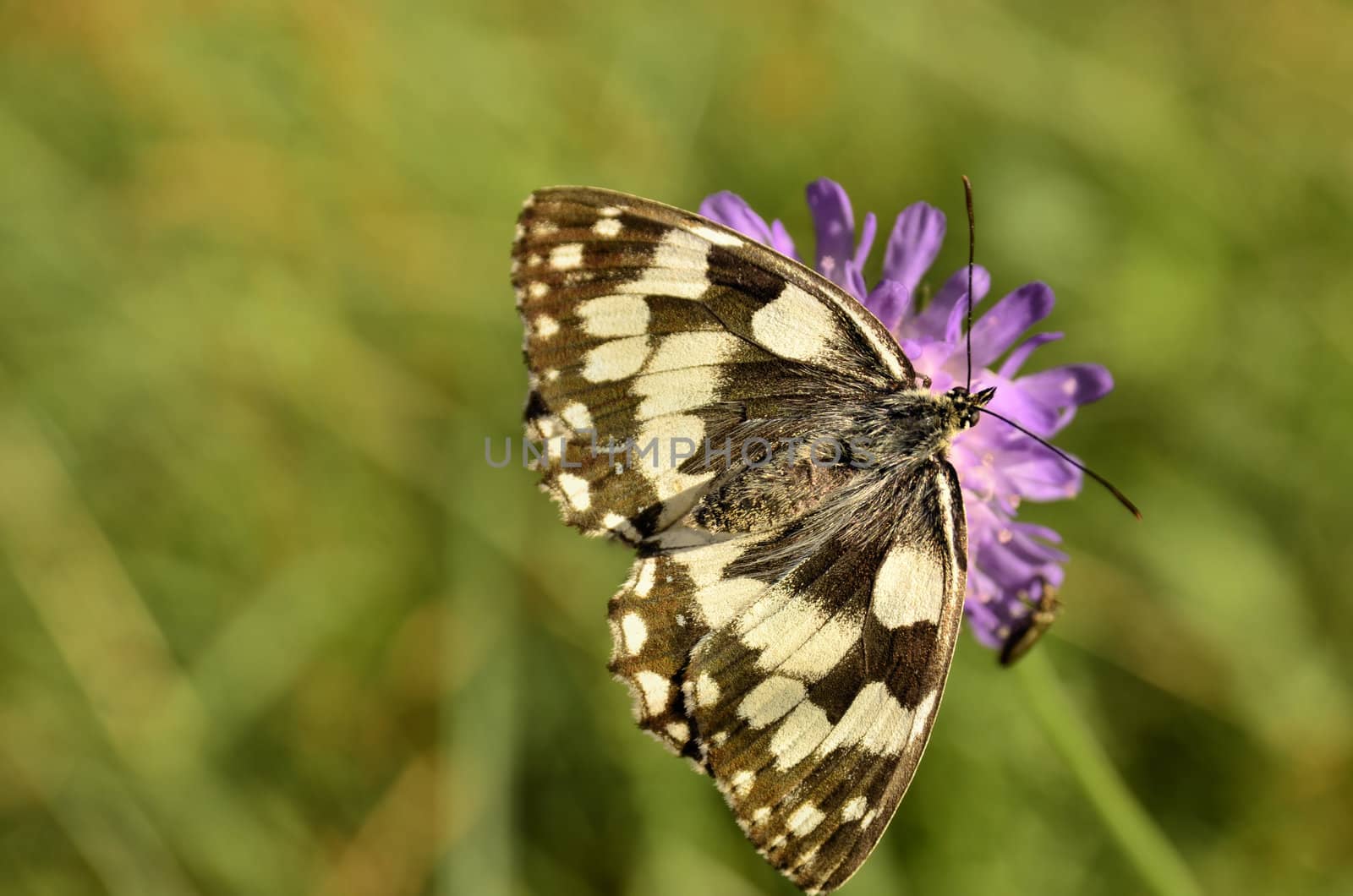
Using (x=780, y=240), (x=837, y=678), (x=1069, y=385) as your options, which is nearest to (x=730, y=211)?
(x=780, y=240)

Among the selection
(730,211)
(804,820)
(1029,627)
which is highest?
(730,211)

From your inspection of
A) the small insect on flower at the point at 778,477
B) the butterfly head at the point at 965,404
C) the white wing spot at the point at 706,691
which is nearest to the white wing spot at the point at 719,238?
the small insect on flower at the point at 778,477

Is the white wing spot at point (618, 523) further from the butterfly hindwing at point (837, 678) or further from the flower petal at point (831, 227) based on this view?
the flower petal at point (831, 227)

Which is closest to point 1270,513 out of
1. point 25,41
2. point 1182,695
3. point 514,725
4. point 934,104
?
point 1182,695

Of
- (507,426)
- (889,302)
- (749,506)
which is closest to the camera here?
Answer: (749,506)

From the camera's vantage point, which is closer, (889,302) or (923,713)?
(923,713)

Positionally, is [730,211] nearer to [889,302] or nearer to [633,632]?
[889,302]
